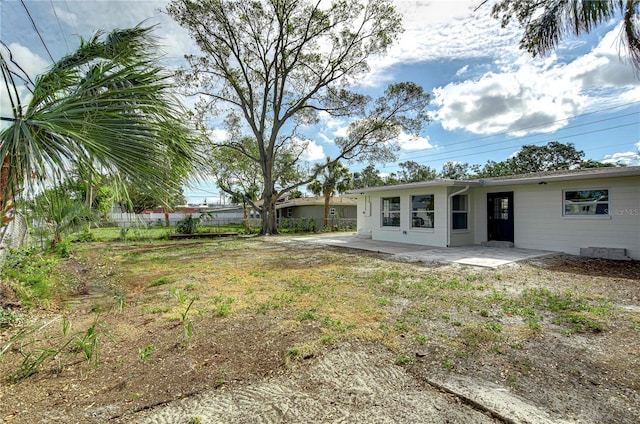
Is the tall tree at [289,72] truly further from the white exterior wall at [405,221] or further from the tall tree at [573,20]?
the tall tree at [573,20]

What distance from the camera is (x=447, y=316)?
4152mm

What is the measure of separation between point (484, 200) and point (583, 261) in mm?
→ 3728

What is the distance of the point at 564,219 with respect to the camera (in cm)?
951

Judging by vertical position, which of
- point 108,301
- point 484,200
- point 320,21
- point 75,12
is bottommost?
point 108,301

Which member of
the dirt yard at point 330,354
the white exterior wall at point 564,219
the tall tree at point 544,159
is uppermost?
the tall tree at point 544,159

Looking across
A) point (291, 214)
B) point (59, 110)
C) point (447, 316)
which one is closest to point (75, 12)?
point (59, 110)

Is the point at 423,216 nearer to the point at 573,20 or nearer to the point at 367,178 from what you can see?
the point at 573,20

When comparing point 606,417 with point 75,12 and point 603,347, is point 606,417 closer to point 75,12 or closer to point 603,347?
point 603,347

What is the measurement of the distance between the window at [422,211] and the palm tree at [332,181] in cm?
1195

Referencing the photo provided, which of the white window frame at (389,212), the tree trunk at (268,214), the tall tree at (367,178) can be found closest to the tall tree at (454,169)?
the tall tree at (367,178)

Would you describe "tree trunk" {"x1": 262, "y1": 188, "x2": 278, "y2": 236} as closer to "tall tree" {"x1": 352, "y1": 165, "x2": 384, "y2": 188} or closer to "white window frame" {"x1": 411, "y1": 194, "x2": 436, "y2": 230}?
"white window frame" {"x1": 411, "y1": 194, "x2": 436, "y2": 230}

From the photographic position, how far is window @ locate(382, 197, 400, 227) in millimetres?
12898

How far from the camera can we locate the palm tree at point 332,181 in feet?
80.1

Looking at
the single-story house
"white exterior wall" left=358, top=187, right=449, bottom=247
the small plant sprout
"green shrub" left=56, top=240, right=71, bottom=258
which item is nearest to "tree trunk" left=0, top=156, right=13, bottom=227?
the small plant sprout
